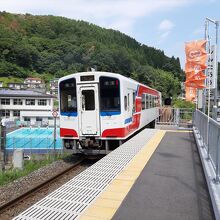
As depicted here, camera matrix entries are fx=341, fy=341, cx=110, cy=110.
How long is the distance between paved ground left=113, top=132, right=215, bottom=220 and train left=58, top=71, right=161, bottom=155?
3787mm

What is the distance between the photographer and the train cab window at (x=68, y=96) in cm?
1222

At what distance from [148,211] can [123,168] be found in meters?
2.54

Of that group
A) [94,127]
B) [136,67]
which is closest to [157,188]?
[94,127]

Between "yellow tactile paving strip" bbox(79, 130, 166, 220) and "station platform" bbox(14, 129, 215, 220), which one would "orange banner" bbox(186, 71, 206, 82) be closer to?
"station platform" bbox(14, 129, 215, 220)

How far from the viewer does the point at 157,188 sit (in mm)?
5688

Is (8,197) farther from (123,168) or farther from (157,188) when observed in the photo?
(157,188)

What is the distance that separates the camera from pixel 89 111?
12008 mm

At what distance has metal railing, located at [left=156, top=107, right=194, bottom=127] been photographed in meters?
20.1

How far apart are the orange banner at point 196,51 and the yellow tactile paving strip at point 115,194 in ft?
17.7

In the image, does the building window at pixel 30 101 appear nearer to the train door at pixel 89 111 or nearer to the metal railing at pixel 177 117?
the metal railing at pixel 177 117

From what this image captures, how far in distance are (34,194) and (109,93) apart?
4504mm

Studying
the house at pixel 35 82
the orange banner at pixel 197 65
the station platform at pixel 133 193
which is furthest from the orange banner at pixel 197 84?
the house at pixel 35 82

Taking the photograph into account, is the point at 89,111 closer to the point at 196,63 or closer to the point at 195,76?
the point at 195,76

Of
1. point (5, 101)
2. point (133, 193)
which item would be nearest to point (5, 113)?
point (5, 101)
